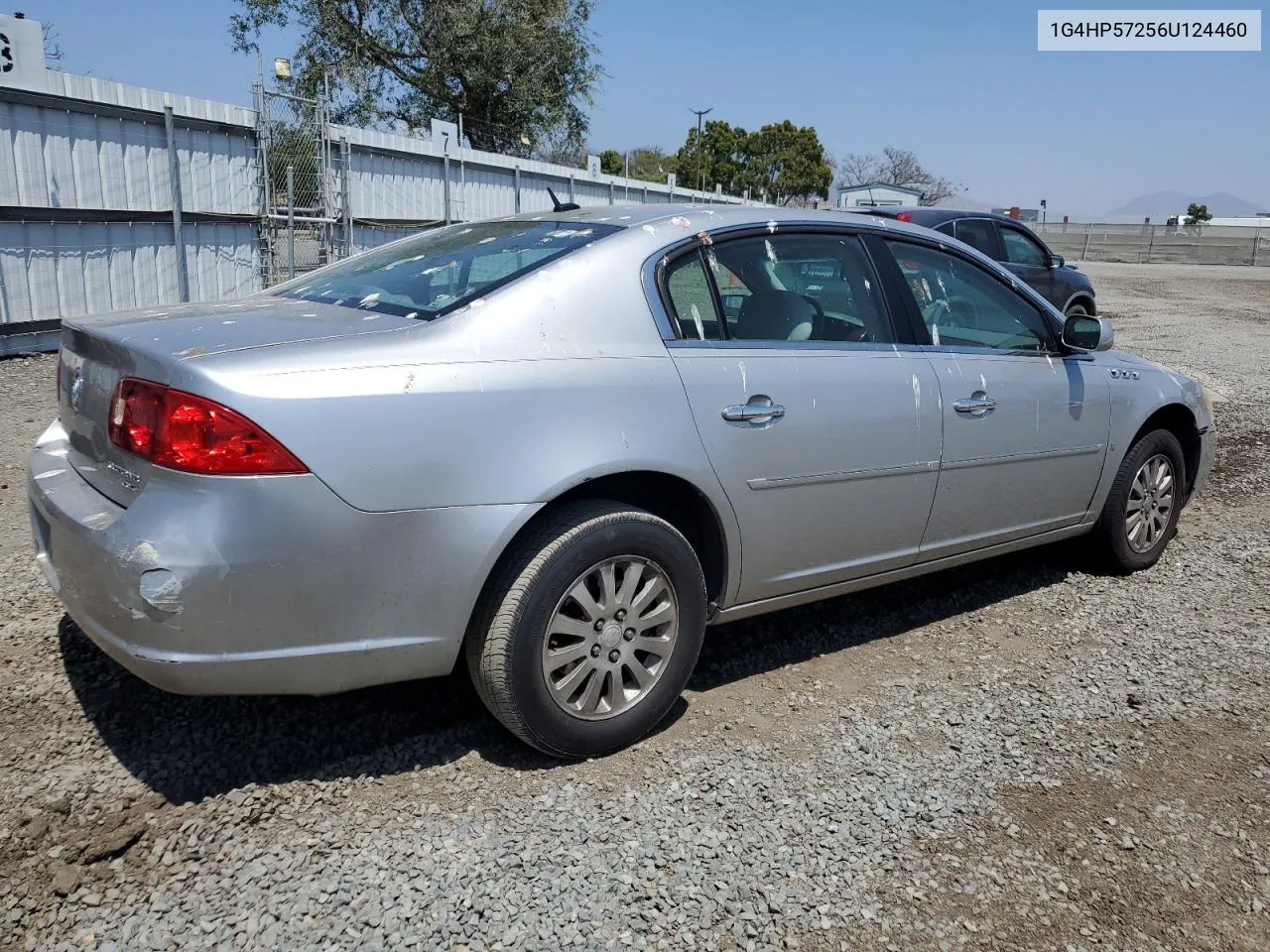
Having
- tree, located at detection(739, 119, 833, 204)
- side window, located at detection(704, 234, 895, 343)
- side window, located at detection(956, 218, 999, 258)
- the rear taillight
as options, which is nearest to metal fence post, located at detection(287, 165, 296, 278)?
side window, located at detection(956, 218, 999, 258)

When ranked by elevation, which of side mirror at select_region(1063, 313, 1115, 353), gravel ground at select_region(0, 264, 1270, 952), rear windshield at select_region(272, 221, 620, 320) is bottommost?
gravel ground at select_region(0, 264, 1270, 952)

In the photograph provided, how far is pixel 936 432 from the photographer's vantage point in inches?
145

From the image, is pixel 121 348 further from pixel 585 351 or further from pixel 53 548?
pixel 585 351

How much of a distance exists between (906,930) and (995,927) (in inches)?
8.5

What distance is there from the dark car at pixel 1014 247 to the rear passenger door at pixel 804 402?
7.64 metres

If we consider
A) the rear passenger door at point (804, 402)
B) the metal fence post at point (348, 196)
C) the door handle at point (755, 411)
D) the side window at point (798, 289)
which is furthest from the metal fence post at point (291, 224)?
the door handle at point (755, 411)

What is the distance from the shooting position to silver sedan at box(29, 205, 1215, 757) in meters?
Answer: 2.42

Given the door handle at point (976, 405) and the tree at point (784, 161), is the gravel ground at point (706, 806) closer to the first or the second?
the door handle at point (976, 405)

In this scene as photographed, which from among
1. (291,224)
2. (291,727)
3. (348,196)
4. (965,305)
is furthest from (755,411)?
(348,196)

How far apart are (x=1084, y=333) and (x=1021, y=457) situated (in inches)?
25.3

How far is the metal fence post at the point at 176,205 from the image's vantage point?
10070 millimetres

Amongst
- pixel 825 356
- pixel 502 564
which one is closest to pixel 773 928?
pixel 502 564

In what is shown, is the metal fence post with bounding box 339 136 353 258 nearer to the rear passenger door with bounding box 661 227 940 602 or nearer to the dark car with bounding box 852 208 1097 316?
the dark car with bounding box 852 208 1097 316

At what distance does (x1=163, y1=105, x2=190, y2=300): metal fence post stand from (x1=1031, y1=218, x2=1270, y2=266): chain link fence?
39.6 meters
